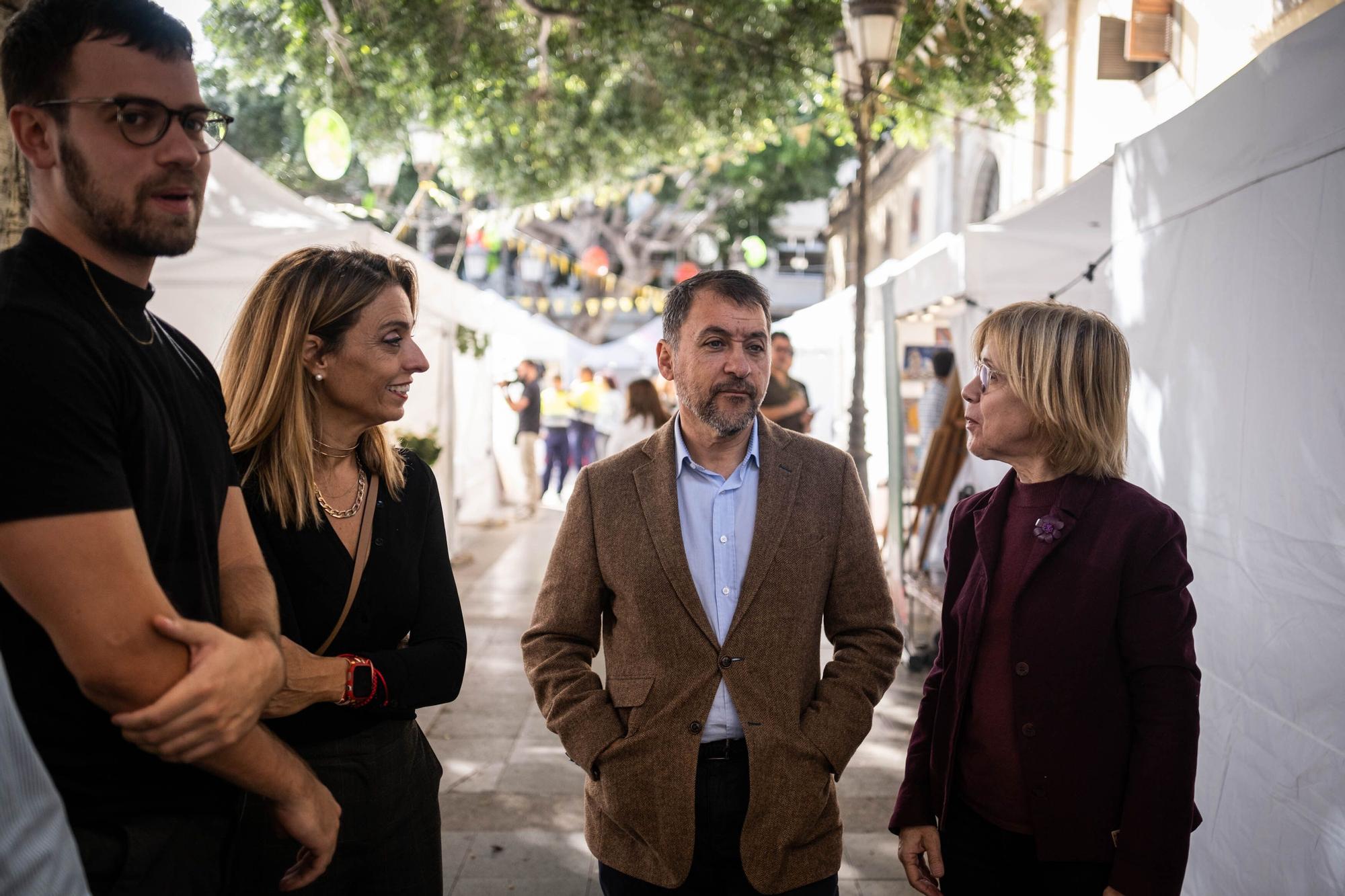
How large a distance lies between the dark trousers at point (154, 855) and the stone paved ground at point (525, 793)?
2.66 meters

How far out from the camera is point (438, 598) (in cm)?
222

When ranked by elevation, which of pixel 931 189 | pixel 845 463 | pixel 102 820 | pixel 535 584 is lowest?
pixel 535 584

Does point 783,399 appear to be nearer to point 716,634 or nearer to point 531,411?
point 716,634

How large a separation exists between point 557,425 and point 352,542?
14409 millimetres

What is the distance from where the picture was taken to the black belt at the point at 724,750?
2.20 metres

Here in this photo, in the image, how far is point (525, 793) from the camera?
4.84m

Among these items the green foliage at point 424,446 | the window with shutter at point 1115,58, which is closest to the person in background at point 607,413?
the green foliage at point 424,446

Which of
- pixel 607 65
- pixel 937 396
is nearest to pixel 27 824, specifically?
pixel 937 396

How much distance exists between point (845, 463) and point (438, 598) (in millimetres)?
983

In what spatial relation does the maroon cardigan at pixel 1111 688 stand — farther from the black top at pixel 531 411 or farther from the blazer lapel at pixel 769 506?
the black top at pixel 531 411

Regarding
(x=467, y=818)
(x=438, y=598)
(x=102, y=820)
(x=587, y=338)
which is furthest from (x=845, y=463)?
(x=587, y=338)

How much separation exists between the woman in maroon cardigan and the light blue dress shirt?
1.63 ft

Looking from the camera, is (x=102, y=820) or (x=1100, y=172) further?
(x=1100, y=172)

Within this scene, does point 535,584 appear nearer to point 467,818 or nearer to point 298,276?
point 467,818
